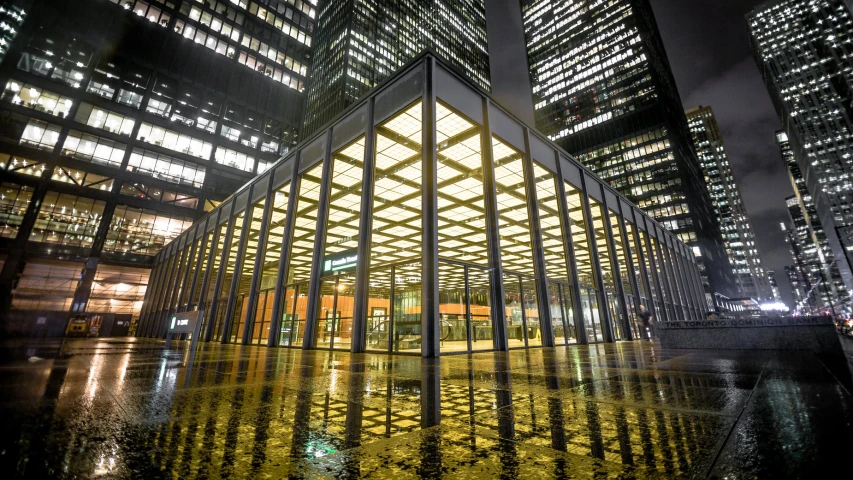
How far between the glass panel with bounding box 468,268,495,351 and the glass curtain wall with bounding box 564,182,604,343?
6970mm

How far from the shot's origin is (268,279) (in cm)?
Result: 1780

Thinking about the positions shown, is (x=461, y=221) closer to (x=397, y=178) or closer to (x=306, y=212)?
(x=397, y=178)

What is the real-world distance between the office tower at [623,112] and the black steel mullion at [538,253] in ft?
225

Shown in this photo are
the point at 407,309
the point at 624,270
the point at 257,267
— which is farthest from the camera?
the point at 624,270

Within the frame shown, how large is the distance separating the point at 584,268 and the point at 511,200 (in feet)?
19.7

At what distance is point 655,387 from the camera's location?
361 cm

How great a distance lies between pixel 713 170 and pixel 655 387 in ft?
619

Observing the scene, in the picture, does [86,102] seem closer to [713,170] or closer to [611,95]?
[611,95]

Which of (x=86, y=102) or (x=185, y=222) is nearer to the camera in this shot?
(x=86, y=102)

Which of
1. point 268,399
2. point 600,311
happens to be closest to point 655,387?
point 268,399

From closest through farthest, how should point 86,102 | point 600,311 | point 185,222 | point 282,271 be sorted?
point 282,271 < point 600,311 < point 86,102 < point 185,222

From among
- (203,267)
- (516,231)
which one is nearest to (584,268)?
(516,231)

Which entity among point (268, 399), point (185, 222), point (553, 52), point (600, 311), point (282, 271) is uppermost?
point (553, 52)

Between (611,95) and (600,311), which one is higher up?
(611,95)
